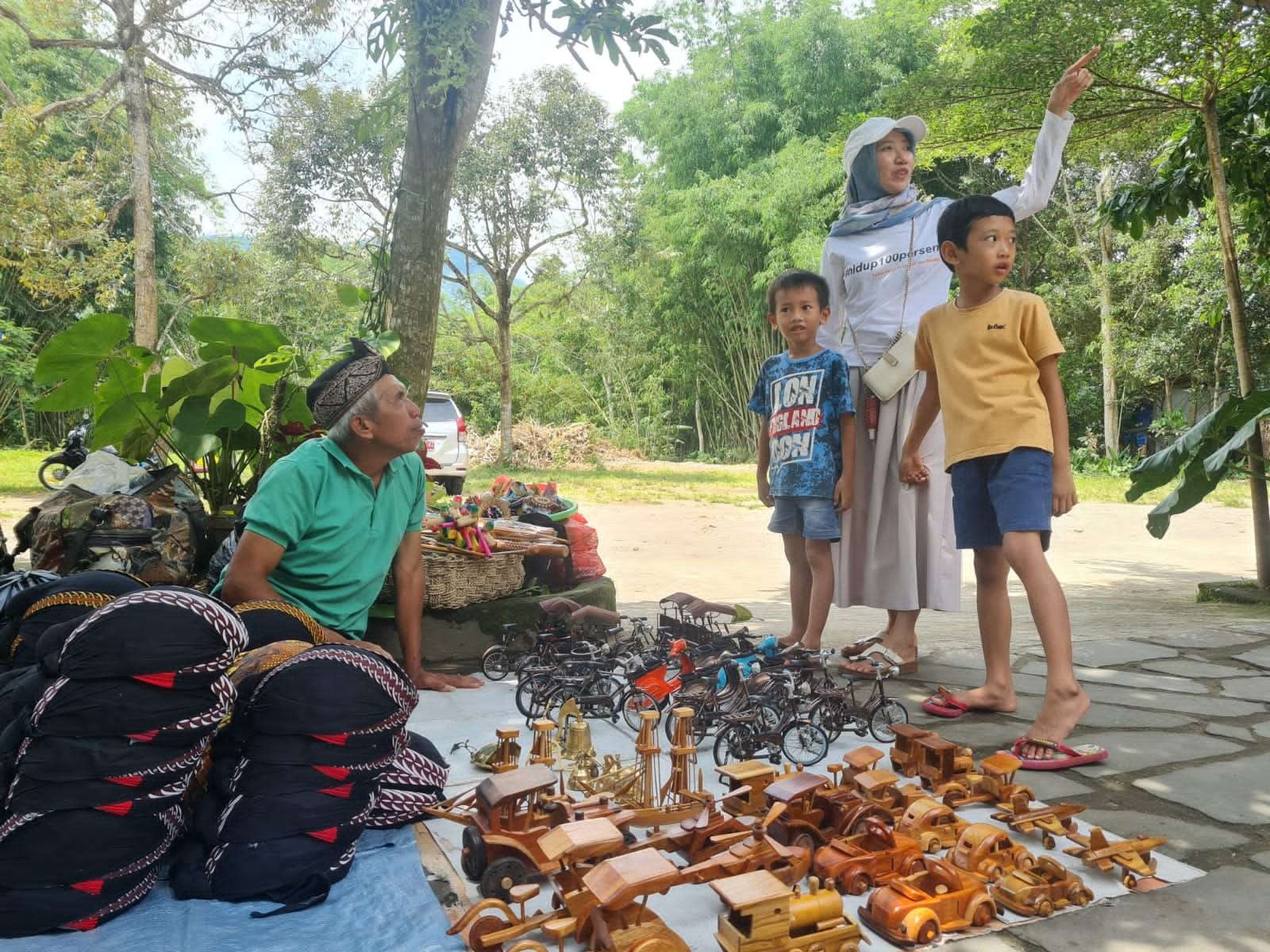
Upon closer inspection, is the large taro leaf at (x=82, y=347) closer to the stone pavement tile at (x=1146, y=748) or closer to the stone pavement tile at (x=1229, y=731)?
the stone pavement tile at (x=1146, y=748)

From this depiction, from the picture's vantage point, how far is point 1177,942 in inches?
64.3

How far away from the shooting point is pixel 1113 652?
4066 mm

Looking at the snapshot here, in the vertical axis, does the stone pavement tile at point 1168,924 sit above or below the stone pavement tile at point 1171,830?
above

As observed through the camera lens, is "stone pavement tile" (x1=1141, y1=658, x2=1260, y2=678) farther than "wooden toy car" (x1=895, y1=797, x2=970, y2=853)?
Yes

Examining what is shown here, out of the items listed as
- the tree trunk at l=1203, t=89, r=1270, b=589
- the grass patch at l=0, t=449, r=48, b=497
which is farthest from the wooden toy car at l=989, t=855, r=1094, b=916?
the grass patch at l=0, t=449, r=48, b=497

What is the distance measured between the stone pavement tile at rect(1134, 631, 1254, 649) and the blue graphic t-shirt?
6.55ft

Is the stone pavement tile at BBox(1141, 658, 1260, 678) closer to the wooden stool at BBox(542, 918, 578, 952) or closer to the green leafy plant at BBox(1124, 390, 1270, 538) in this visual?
the green leafy plant at BBox(1124, 390, 1270, 538)

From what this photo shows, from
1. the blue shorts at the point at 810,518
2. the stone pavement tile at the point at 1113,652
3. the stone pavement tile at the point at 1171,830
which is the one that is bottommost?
the stone pavement tile at the point at 1113,652

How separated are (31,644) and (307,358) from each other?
2301mm

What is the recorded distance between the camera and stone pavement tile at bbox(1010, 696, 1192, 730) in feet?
9.82

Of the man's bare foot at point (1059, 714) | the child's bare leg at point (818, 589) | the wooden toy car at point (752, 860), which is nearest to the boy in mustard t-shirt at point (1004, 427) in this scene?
the man's bare foot at point (1059, 714)

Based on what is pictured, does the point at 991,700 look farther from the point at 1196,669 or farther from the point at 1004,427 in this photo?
the point at 1196,669

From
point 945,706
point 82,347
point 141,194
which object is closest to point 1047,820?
point 945,706

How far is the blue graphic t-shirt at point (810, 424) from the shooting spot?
11.9 ft
